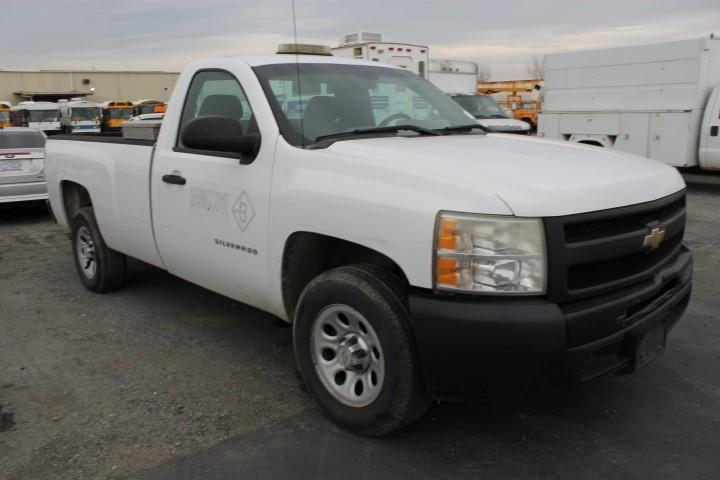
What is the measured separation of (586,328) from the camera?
2738mm

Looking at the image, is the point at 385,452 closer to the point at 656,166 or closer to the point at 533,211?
the point at 533,211

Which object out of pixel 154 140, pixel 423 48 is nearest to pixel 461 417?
pixel 154 140

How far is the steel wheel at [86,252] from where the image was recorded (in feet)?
19.2

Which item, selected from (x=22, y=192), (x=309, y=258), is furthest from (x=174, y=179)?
(x=22, y=192)

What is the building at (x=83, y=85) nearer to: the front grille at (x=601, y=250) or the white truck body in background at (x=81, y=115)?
the white truck body in background at (x=81, y=115)

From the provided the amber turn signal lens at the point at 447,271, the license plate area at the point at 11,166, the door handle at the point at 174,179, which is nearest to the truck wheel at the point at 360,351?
the amber turn signal lens at the point at 447,271

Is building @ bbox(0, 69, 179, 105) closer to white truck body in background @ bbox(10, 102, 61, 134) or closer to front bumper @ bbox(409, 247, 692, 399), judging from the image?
white truck body in background @ bbox(10, 102, 61, 134)

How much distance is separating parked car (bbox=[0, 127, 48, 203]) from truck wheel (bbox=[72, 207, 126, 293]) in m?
4.36

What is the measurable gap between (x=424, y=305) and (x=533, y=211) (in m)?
0.59

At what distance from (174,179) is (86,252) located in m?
2.18

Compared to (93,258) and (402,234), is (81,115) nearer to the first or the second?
(93,258)

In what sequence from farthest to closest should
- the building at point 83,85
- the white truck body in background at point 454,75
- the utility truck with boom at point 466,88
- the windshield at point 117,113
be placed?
the building at point 83,85
the windshield at point 117,113
the white truck body in background at point 454,75
the utility truck with boom at point 466,88

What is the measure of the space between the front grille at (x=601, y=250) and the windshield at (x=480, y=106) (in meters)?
13.4

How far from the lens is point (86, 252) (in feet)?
19.6
